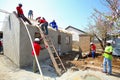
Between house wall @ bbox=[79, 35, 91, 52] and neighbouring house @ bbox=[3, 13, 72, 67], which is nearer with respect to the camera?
neighbouring house @ bbox=[3, 13, 72, 67]

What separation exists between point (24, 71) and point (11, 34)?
3006 mm

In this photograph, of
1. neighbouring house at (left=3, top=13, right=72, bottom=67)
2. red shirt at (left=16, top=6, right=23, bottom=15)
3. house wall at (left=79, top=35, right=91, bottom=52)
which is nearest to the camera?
neighbouring house at (left=3, top=13, right=72, bottom=67)

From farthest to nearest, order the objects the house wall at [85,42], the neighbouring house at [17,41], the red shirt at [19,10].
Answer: the house wall at [85,42] < the red shirt at [19,10] < the neighbouring house at [17,41]

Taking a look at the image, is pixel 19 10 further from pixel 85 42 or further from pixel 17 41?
pixel 85 42

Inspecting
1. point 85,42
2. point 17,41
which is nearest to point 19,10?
point 17,41

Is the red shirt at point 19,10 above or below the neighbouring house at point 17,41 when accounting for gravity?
above

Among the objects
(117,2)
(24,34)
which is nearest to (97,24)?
(117,2)

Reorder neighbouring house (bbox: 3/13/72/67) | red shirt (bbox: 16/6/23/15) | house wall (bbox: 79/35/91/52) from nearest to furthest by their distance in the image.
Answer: neighbouring house (bbox: 3/13/72/67), red shirt (bbox: 16/6/23/15), house wall (bbox: 79/35/91/52)

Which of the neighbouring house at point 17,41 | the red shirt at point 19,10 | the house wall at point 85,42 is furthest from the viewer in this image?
the house wall at point 85,42

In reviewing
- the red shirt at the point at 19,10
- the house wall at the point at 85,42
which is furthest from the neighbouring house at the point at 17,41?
the house wall at the point at 85,42

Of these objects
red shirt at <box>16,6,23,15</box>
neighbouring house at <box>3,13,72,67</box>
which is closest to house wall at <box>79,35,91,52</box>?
neighbouring house at <box>3,13,72,67</box>

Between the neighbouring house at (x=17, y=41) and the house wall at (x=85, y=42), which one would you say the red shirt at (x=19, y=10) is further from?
the house wall at (x=85, y=42)

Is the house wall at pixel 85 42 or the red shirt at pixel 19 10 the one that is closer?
the red shirt at pixel 19 10

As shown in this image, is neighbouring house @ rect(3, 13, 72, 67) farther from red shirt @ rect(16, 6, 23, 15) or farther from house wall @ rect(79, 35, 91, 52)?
house wall @ rect(79, 35, 91, 52)
